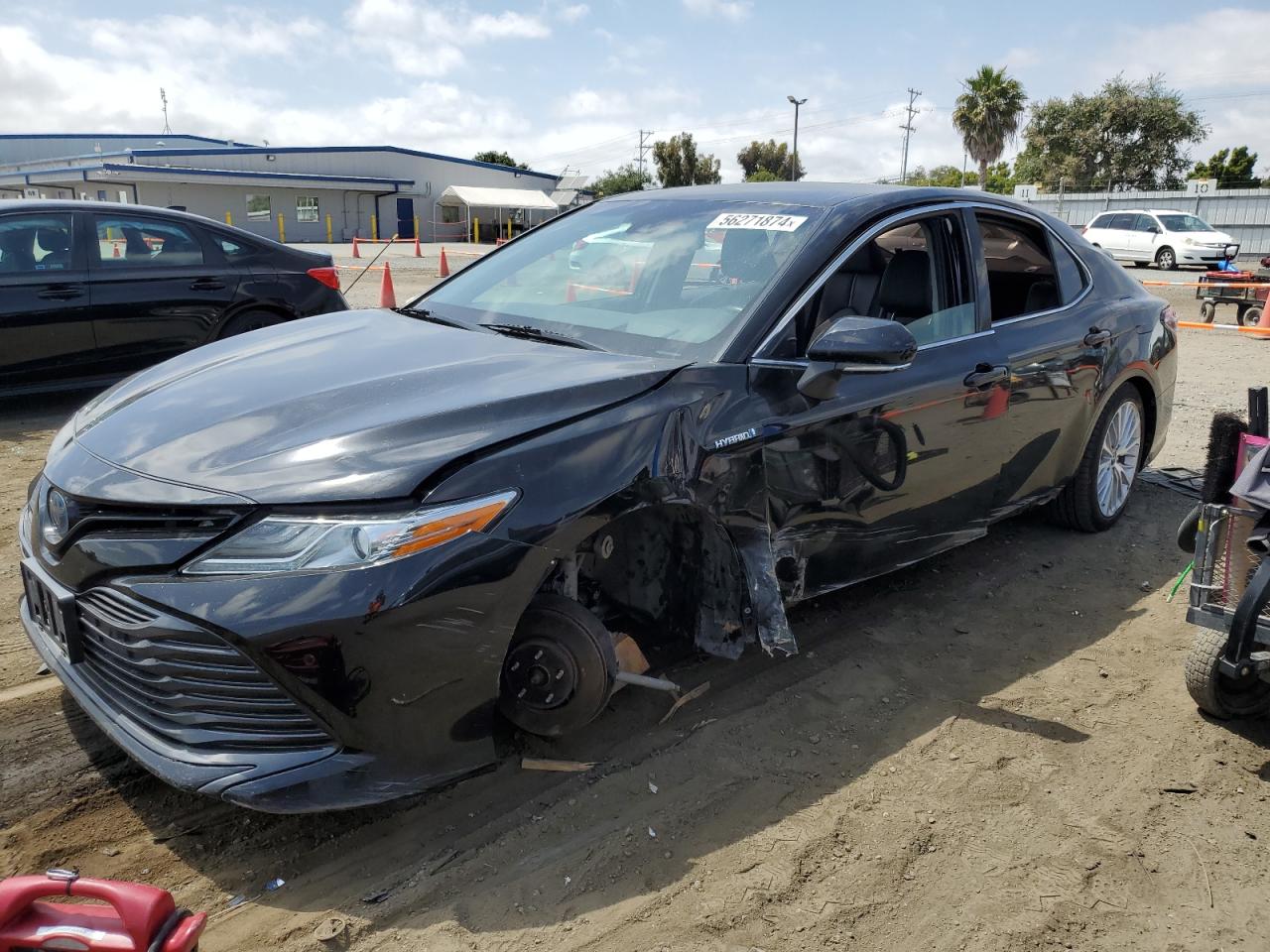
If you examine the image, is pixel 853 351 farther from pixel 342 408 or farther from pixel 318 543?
pixel 318 543

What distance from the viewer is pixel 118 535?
236 centimetres

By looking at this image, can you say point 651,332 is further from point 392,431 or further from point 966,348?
point 966,348

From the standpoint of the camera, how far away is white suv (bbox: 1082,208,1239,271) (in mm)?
26000

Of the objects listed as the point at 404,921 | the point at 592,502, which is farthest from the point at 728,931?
the point at 592,502

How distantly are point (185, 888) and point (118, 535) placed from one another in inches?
34.7

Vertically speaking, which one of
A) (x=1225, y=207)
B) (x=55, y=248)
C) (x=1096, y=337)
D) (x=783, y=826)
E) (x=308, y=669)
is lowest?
(x=783, y=826)

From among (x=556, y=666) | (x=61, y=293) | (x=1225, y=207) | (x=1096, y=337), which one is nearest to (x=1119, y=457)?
(x=1096, y=337)

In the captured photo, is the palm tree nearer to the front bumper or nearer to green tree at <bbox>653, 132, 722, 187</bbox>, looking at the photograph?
green tree at <bbox>653, 132, 722, 187</bbox>

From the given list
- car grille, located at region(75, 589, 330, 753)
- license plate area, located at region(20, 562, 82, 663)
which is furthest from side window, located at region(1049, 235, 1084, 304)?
license plate area, located at region(20, 562, 82, 663)

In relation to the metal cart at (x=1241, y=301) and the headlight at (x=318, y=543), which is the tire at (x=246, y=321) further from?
the metal cart at (x=1241, y=301)

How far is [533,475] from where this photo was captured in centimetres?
246

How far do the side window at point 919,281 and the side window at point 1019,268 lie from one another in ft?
1.39

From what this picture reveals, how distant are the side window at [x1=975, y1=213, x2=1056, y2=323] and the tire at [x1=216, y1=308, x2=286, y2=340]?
513 centimetres

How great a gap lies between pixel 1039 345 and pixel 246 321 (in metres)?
5.66
